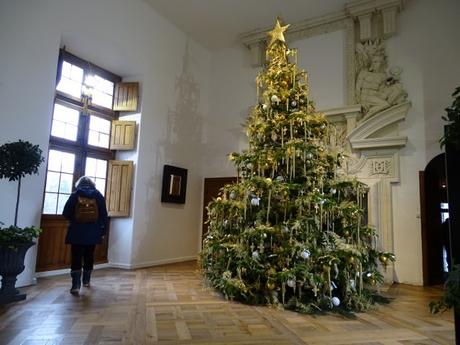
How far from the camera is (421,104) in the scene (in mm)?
5152

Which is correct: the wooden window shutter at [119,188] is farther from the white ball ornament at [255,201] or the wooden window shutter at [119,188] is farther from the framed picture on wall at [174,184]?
the white ball ornament at [255,201]

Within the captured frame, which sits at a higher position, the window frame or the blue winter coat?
the window frame

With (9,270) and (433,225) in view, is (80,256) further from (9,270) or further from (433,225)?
(433,225)

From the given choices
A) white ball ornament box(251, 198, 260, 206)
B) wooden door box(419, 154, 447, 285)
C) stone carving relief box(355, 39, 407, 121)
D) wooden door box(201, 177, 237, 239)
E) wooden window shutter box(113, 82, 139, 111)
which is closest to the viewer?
white ball ornament box(251, 198, 260, 206)

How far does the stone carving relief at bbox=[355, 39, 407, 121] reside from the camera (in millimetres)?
5383

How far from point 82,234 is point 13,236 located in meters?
0.67

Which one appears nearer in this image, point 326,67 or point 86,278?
point 86,278

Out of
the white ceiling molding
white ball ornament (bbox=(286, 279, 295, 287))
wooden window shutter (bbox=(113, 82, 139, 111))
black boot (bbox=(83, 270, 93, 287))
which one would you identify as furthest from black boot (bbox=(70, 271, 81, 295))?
the white ceiling molding

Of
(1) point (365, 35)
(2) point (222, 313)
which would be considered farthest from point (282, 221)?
(1) point (365, 35)

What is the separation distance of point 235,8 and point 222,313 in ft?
17.9

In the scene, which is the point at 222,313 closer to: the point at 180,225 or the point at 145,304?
the point at 145,304

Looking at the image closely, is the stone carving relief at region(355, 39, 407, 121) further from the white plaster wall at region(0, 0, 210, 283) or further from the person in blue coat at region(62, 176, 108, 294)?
the person in blue coat at region(62, 176, 108, 294)

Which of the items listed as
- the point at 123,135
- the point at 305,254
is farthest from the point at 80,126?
the point at 305,254

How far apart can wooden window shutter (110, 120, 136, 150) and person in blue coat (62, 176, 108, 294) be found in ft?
5.87
